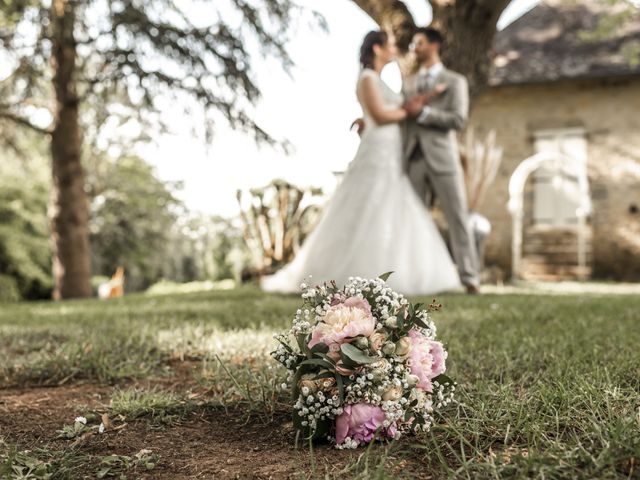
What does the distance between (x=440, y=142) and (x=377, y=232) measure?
1356 millimetres

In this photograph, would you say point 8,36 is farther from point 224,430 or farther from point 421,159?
point 224,430

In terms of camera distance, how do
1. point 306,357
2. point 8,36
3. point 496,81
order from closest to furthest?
1. point 306,357
2. point 8,36
3. point 496,81

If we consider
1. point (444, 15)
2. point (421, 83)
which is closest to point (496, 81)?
point (444, 15)

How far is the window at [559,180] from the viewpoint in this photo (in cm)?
1308

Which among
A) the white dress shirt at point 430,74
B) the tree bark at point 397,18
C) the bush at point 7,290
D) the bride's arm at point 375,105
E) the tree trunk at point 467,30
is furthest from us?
A: the bush at point 7,290

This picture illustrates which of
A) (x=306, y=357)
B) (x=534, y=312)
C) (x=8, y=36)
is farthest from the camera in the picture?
(x=8, y=36)

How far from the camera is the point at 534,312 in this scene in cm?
403

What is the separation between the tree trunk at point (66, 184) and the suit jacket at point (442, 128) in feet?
15.7

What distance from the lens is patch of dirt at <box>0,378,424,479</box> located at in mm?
1418

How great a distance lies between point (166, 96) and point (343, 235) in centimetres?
390

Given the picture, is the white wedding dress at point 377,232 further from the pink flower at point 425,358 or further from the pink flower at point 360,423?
the pink flower at point 360,423

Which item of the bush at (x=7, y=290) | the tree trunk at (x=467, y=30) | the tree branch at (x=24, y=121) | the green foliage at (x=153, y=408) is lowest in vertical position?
the bush at (x=7, y=290)

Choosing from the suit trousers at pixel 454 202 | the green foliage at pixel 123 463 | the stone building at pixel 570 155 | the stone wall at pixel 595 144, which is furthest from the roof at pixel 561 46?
the green foliage at pixel 123 463

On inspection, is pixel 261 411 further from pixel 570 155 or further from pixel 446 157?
pixel 570 155
